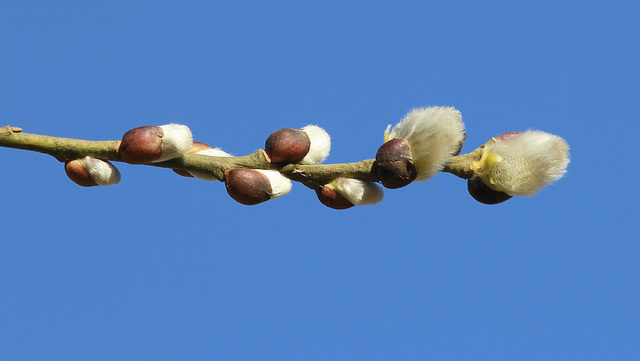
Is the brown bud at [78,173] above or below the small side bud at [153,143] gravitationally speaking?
below

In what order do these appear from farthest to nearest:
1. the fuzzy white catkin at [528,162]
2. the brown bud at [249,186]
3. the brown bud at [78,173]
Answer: the brown bud at [78,173] → the brown bud at [249,186] → the fuzzy white catkin at [528,162]

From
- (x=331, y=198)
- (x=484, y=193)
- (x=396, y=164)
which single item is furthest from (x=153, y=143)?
(x=484, y=193)

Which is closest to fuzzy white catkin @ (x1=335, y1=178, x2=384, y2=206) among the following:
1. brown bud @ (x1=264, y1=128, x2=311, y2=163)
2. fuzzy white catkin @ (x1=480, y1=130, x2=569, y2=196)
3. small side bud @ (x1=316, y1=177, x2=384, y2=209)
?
small side bud @ (x1=316, y1=177, x2=384, y2=209)

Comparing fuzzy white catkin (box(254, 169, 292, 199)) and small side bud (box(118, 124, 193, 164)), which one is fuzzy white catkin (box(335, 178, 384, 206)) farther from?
small side bud (box(118, 124, 193, 164))

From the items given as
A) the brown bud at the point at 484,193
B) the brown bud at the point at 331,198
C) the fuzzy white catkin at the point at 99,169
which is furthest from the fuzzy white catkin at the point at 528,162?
the fuzzy white catkin at the point at 99,169

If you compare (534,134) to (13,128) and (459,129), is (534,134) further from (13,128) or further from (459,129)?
(13,128)

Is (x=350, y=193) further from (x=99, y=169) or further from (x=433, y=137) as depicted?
(x=99, y=169)

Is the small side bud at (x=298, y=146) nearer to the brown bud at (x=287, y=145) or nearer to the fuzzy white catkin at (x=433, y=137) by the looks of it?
the brown bud at (x=287, y=145)
